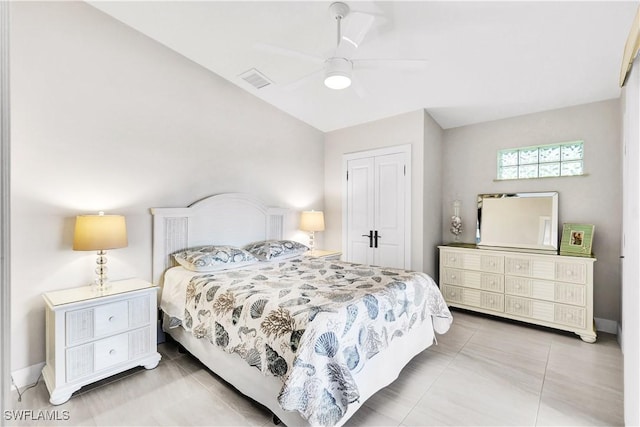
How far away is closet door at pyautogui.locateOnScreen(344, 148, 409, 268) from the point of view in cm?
396

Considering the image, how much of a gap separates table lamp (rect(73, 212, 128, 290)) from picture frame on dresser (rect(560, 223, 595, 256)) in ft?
14.3

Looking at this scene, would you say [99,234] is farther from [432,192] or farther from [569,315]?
[569,315]

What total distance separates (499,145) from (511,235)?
118cm

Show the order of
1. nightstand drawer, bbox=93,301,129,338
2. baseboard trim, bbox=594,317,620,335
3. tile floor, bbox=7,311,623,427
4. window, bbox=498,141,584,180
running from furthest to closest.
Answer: window, bbox=498,141,584,180 → baseboard trim, bbox=594,317,620,335 → nightstand drawer, bbox=93,301,129,338 → tile floor, bbox=7,311,623,427

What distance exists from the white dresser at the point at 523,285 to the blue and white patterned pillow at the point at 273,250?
1.94m

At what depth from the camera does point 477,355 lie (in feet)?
8.88

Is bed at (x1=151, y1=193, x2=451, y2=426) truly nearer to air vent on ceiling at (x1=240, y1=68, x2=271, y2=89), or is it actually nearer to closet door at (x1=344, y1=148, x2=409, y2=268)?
closet door at (x1=344, y1=148, x2=409, y2=268)

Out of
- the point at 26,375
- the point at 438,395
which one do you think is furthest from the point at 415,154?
the point at 26,375

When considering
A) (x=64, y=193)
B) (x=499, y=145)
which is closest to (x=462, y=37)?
(x=499, y=145)

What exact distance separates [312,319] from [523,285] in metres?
2.91

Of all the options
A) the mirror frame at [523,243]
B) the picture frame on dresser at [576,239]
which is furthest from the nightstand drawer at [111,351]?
the picture frame on dresser at [576,239]

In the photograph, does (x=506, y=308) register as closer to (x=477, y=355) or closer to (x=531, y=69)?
(x=477, y=355)

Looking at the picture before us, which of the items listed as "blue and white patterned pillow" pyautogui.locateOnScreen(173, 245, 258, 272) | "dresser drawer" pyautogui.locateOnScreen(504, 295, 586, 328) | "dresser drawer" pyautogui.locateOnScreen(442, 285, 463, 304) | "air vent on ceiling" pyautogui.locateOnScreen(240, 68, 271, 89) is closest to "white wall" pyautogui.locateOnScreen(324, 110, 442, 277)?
"dresser drawer" pyautogui.locateOnScreen(442, 285, 463, 304)

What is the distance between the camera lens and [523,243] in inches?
142
